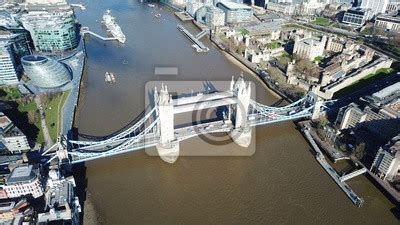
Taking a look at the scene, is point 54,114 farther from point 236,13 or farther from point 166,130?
point 236,13

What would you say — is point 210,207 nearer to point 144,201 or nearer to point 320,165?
point 144,201

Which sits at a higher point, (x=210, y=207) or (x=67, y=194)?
(x=67, y=194)

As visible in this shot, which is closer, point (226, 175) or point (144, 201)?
point (144, 201)

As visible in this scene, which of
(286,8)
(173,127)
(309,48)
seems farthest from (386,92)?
(286,8)

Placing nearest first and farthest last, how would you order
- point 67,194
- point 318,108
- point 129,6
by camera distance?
1. point 67,194
2. point 318,108
3. point 129,6

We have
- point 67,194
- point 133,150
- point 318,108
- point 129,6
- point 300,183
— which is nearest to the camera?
point 67,194

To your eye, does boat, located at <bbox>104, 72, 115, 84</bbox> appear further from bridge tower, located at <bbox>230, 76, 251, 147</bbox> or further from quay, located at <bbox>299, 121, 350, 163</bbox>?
quay, located at <bbox>299, 121, 350, 163</bbox>

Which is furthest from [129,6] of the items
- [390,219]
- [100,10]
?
[390,219]
